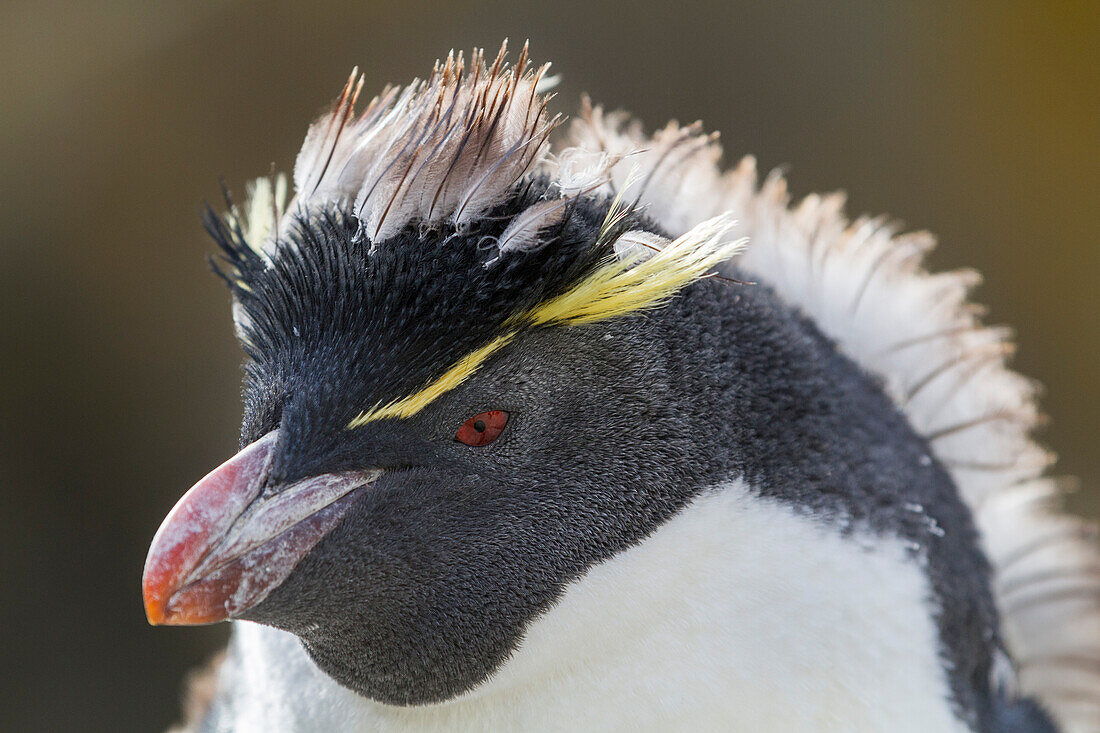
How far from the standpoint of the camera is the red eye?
123cm

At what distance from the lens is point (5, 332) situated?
3680mm

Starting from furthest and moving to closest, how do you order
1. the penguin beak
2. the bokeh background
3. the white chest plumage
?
the bokeh background
the white chest plumage
the penguin beak

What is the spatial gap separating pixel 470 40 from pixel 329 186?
2.43 meters

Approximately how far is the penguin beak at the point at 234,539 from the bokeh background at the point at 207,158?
2.47 m

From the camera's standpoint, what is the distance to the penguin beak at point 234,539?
115 centimetres

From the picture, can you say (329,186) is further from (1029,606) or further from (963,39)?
(963,39)

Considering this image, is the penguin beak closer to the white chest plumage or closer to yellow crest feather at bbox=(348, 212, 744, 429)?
yellow crest feather at bbox=(348, 212, 744, 429)

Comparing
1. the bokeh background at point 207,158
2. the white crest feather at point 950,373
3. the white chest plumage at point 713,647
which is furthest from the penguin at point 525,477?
the bokeh background at point 207,158

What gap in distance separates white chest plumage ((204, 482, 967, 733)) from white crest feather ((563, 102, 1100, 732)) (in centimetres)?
47

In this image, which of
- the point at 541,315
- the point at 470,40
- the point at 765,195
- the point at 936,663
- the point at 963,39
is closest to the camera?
the point at 541,315

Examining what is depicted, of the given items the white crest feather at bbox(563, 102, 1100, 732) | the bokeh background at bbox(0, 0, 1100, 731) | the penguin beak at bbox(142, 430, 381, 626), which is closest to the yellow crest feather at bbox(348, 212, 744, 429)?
the penguin beak at bbox(142, 430, 381, 626)

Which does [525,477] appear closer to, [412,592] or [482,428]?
[482,428]

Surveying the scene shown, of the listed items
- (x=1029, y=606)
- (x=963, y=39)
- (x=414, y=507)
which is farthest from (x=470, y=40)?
(x=414, y=507)

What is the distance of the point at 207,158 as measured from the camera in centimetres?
366
